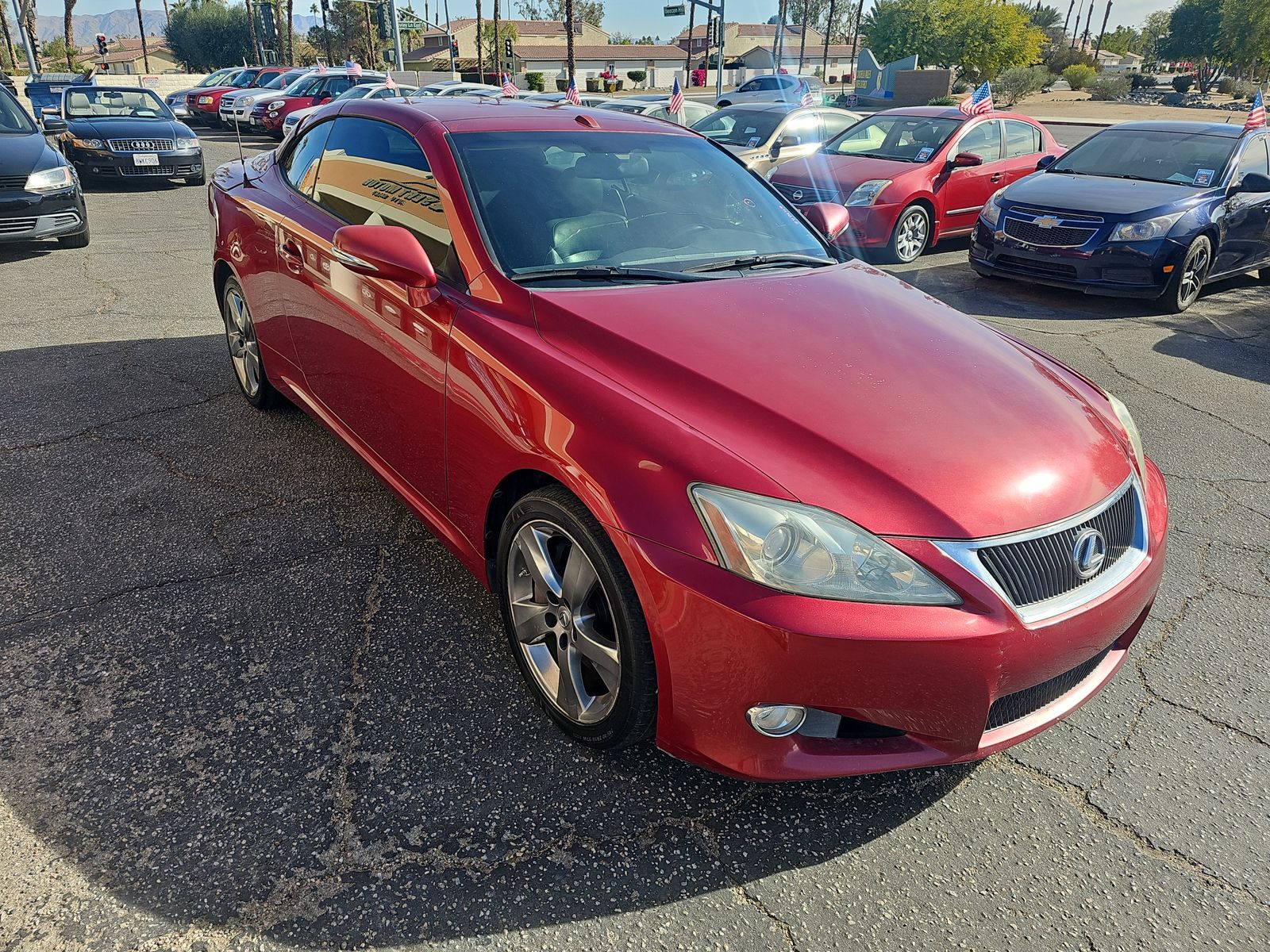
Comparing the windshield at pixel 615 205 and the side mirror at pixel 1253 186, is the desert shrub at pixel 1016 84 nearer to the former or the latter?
the side mirror at pixel 1253 186

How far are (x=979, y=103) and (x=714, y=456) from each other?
A: 11.3m

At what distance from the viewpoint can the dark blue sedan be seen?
24.3 ft

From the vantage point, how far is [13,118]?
30.0 ft

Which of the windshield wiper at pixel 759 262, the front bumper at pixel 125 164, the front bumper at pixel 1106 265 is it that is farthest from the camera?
the front bumper at pixel 125 164

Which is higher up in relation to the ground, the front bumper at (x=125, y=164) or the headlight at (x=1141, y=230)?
the headlight at (x=1141, y=230)

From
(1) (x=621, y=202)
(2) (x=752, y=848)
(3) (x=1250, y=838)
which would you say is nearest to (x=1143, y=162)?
(1) (x=621, y=202)

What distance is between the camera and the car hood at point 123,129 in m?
12.6

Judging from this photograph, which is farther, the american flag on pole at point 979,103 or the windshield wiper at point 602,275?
the american flag on pole at point 979,103

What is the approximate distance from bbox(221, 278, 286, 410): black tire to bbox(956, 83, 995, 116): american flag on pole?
8971 millimetres

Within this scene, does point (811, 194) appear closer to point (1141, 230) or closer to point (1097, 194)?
point (1097, 194)

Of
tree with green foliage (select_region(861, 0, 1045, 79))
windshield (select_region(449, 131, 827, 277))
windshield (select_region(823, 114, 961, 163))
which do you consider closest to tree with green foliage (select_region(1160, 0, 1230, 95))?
tree with green foliage (select_region(861, 0, 1045, 79))

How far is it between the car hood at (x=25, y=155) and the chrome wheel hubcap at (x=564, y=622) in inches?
330

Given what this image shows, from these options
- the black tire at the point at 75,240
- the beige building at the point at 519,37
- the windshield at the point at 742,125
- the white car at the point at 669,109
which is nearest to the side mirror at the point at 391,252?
the black tire at the point at 75,240

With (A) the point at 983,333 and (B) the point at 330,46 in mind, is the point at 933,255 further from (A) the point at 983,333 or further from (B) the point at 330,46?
(B) the point at 330,46
